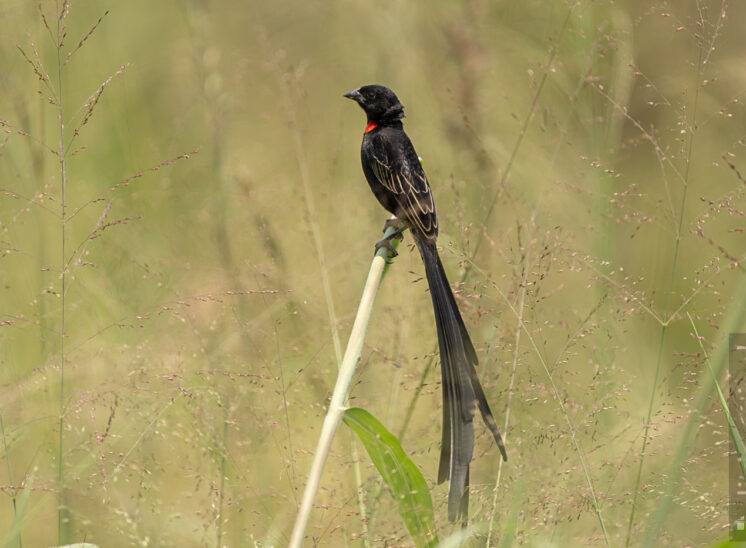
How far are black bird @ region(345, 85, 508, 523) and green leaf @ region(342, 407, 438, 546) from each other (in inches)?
2.5

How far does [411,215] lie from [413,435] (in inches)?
27.2

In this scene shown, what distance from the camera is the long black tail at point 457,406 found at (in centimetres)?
132

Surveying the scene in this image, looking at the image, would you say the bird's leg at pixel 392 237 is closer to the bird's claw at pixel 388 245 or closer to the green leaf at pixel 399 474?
the bird's claw at pixel 388 245

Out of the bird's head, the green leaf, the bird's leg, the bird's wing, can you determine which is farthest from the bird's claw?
the bird's head

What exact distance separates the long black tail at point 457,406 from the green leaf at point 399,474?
0.20ft

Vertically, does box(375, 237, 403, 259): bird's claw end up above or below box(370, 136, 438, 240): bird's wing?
below

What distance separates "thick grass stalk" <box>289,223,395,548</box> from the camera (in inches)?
44.2

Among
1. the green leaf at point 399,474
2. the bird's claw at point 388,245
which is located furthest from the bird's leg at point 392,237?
the green leaf at point 399,474

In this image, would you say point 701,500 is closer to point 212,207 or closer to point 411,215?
point 411,215

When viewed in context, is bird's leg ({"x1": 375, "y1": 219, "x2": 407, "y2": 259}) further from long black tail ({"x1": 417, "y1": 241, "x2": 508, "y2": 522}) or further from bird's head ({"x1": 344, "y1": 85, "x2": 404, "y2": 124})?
bird's head ({"x1": 344, "y1": 85, "x2": 404, "y2": 124})

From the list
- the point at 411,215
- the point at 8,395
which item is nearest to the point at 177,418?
the point at 8,395

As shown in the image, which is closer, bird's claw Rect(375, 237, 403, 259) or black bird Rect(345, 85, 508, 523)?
black bird Rect(345, 85, 508, 523)

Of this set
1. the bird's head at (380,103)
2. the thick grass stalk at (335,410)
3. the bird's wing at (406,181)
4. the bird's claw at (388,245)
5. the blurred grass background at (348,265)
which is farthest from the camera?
the bird's head at (380,103)

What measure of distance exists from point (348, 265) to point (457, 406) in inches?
53.8
